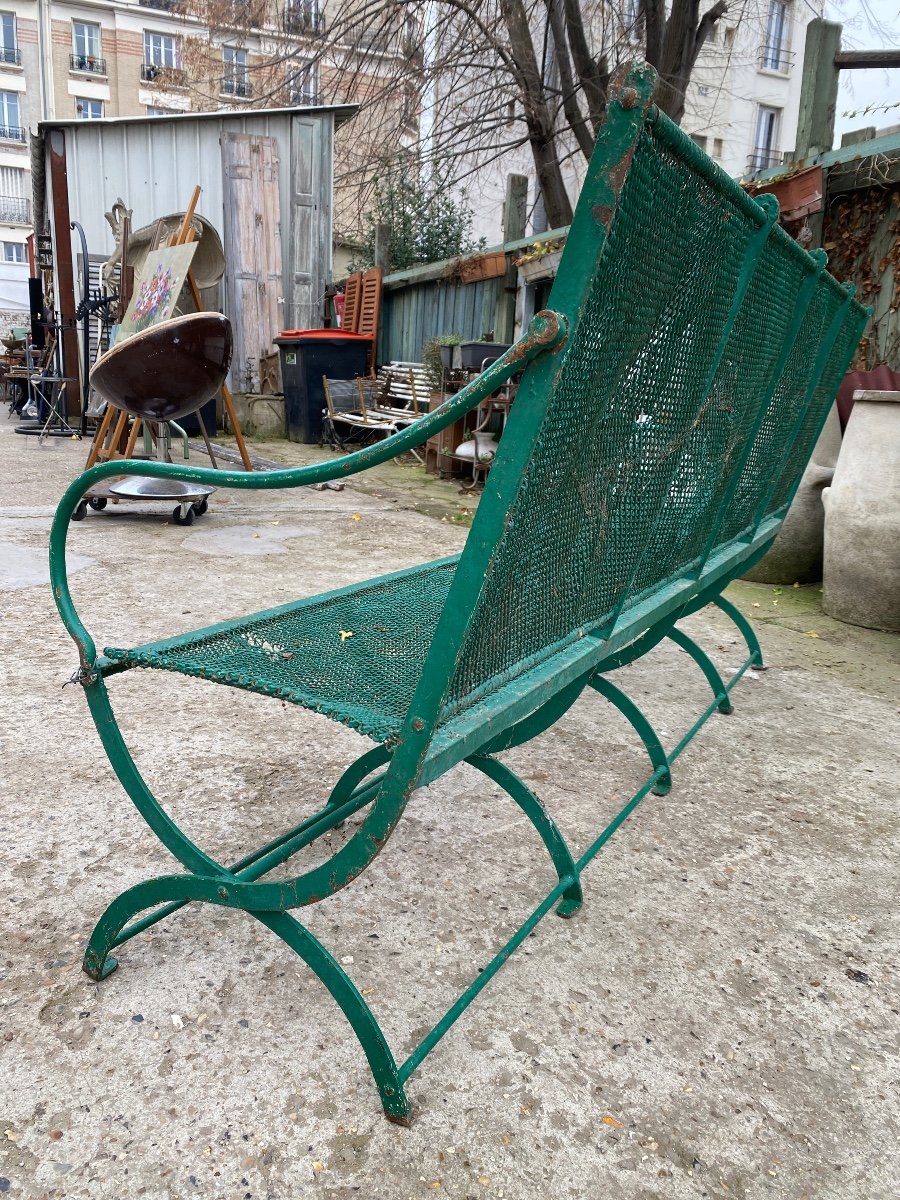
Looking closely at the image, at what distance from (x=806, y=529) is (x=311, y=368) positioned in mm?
6750

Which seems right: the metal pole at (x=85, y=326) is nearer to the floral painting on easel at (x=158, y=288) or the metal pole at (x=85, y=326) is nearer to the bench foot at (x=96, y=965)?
the floral painting on easel at (x=158, y=288)

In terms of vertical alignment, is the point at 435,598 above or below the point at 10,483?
above

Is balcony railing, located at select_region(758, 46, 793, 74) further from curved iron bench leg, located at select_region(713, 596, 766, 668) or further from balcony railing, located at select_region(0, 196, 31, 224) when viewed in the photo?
balcony railing, located at select_region(0, 196, 31, 224)

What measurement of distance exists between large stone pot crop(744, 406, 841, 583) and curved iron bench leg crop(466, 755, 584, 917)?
3.09 metres

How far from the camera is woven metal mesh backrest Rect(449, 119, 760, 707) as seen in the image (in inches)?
38.1

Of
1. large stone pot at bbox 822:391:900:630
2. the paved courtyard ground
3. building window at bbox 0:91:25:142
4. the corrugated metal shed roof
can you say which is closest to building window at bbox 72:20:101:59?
building window at bbox 0:91:25:142

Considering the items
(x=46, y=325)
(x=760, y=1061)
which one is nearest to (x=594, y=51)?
(x=46, y=325)

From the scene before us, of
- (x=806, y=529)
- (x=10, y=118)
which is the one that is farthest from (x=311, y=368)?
(x=10, y=118)

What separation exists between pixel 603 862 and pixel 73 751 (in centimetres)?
140

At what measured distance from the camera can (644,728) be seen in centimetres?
222

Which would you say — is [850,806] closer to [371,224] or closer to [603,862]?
[603,862]

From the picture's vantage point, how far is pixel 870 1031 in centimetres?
148

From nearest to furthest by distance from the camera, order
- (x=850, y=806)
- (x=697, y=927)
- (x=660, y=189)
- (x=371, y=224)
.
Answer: (x=660, y=189)
(x=697, y=927)
(x=850, y=806)
(x=371, y=224)

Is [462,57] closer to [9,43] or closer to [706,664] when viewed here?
[706,664]
